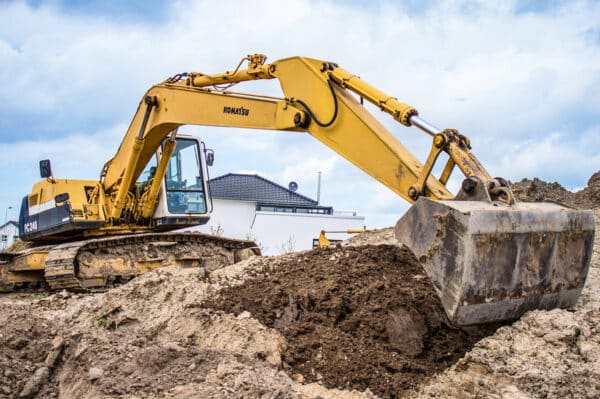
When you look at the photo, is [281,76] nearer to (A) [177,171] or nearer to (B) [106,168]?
(A) [177,171]

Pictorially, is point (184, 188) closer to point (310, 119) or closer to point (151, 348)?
point (310, 119)

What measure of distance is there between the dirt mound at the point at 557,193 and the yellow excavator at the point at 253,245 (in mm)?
5269

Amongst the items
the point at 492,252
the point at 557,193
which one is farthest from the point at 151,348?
the point at 557,193

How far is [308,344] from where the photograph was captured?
17.0ft

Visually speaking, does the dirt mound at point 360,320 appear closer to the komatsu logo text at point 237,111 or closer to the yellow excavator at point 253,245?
the yellow excavator at point 253,245

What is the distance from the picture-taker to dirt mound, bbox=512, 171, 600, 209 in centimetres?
1210

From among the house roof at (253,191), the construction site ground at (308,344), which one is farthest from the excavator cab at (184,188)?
the house roof at (253,191)

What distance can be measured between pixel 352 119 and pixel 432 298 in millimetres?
1848

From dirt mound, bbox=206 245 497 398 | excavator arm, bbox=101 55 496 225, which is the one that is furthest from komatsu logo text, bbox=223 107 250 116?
dirt mound, bbox=206 245 497 398

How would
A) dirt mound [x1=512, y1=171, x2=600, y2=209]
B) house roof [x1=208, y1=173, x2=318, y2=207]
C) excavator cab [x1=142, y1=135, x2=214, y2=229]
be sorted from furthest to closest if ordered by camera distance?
house roof [x1=208, y1=173, x2=318, y2=207] < dirt mound [x1=512, y1=171, x2=600, y2=209] < excavator cab [x1=142, y1=135, x2=214, y2=229]

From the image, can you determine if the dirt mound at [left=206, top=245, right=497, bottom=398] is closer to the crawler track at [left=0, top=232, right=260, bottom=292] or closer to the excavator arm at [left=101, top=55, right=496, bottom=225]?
the excavator arm at [left=101, top=55, right=496, bottom=225]

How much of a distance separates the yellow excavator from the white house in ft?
55.2

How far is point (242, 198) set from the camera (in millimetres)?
31812

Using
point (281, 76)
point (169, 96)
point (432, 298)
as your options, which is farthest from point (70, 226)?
point (432, 298)
